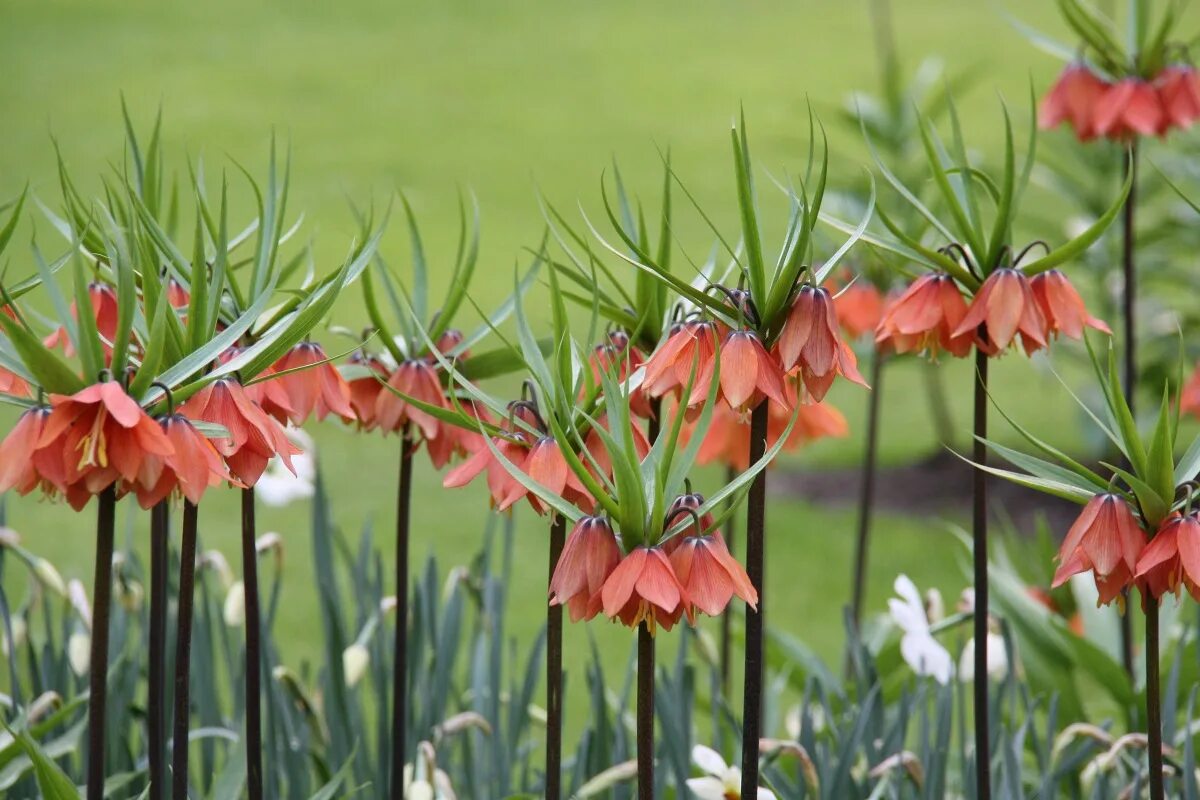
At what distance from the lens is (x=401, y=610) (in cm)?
159

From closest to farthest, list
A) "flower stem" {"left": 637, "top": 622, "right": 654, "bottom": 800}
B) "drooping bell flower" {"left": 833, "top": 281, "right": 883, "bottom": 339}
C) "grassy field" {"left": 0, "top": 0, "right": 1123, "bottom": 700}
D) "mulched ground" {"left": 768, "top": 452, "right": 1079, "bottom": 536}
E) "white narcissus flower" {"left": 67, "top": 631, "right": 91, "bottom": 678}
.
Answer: "flower stem" {"left": 637, "top": 622, "right": 654, "bottom": 800}, "white narcissus flower" {"left": 67, "top": 631, "right": 91, "bottom": 678}, "drooping bell flower" {"left": 833, "top": 281, "right": 883, "bottom": 339}, "mulched ground" {"left": 768, "top": 452, "right": 1079, "bottom": 536}, "grassy field" {"left": 0, "top": 0, "right": 1123, "bottom": 700}

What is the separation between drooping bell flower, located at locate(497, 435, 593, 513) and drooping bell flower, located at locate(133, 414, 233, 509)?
248 millimetres

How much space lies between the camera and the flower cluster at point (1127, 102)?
91.2 inches

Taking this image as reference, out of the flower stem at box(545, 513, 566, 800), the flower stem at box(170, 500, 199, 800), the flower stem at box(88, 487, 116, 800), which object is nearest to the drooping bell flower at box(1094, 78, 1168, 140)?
the flower stem at box(545, 513, 566, 800)

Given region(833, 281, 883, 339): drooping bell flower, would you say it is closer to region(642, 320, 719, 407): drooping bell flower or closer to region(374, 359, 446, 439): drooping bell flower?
region(374, 359, 446, 439): drooping bell flower

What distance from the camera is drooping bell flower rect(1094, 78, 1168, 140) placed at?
7.59 feet

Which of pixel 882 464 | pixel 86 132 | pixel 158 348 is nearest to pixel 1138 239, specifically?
pixel 882 464

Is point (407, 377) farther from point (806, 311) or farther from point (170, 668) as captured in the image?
point (170, 668)

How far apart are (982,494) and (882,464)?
3.55 metres

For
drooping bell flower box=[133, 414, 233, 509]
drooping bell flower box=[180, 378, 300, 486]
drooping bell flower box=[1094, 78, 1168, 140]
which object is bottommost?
drooping bell flower box=[133, 414, 233, 509]

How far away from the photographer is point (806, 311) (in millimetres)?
1206

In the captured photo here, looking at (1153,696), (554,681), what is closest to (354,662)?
(554,681)

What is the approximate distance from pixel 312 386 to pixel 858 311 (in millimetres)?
1423

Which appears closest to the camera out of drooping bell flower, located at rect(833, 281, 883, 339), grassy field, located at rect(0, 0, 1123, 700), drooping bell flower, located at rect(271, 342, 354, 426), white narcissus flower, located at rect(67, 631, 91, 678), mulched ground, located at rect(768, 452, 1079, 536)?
drooping bell flower, located at rect(271, 342, 354, 426)
